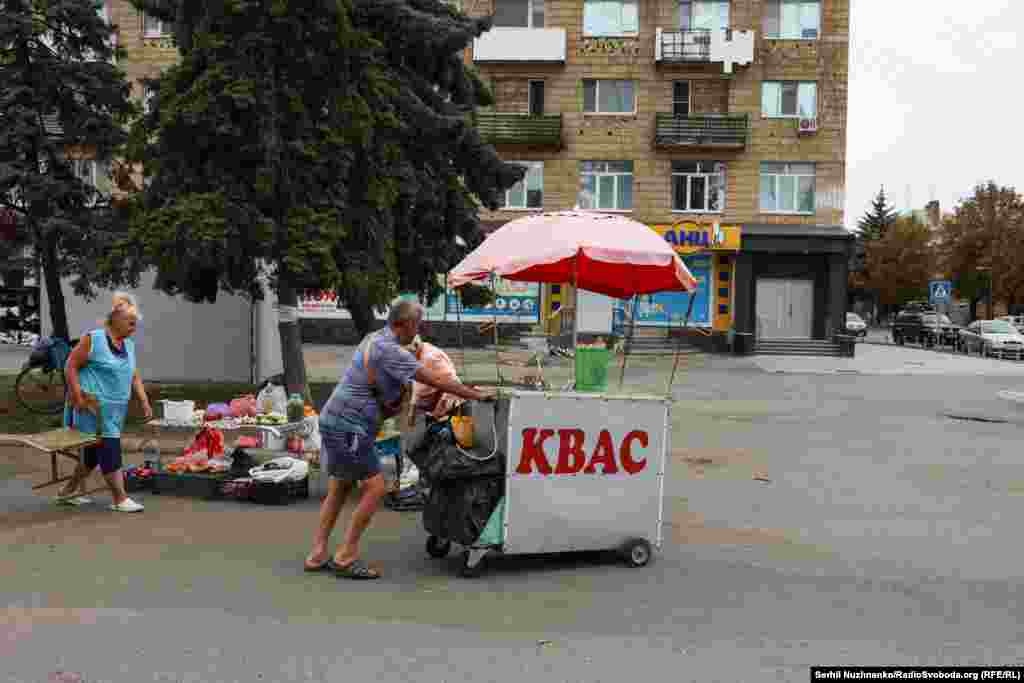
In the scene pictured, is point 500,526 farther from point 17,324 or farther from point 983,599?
point 17,324

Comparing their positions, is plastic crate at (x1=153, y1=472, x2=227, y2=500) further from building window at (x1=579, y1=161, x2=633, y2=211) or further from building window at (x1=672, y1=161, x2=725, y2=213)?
building window at (x1=672, y1=161, x2=725, y2=213)

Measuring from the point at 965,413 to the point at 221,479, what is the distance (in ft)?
45.7

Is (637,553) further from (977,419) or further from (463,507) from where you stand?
(977,419)

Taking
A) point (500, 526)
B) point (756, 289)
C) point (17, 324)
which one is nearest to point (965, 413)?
point (500, 526)

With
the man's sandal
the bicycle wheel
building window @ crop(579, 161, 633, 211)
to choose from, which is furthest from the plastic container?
building window @ crop(579, 161, 633, 211)

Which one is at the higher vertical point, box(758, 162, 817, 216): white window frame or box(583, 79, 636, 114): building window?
box(583, 79, 636, 114): building window

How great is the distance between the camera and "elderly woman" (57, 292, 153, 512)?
7.79 metres

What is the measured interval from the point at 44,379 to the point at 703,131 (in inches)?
1069

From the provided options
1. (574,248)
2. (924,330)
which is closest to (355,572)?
(574,248)

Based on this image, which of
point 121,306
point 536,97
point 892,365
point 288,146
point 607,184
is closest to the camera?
point 121,306

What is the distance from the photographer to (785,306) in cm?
3766

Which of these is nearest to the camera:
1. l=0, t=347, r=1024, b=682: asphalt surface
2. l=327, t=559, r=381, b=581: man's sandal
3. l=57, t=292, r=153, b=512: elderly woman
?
l=0, t=347, r=1024, b=682: asphalt surface

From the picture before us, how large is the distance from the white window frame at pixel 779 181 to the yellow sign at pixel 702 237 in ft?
6.96

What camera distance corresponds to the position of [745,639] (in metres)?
5.05
